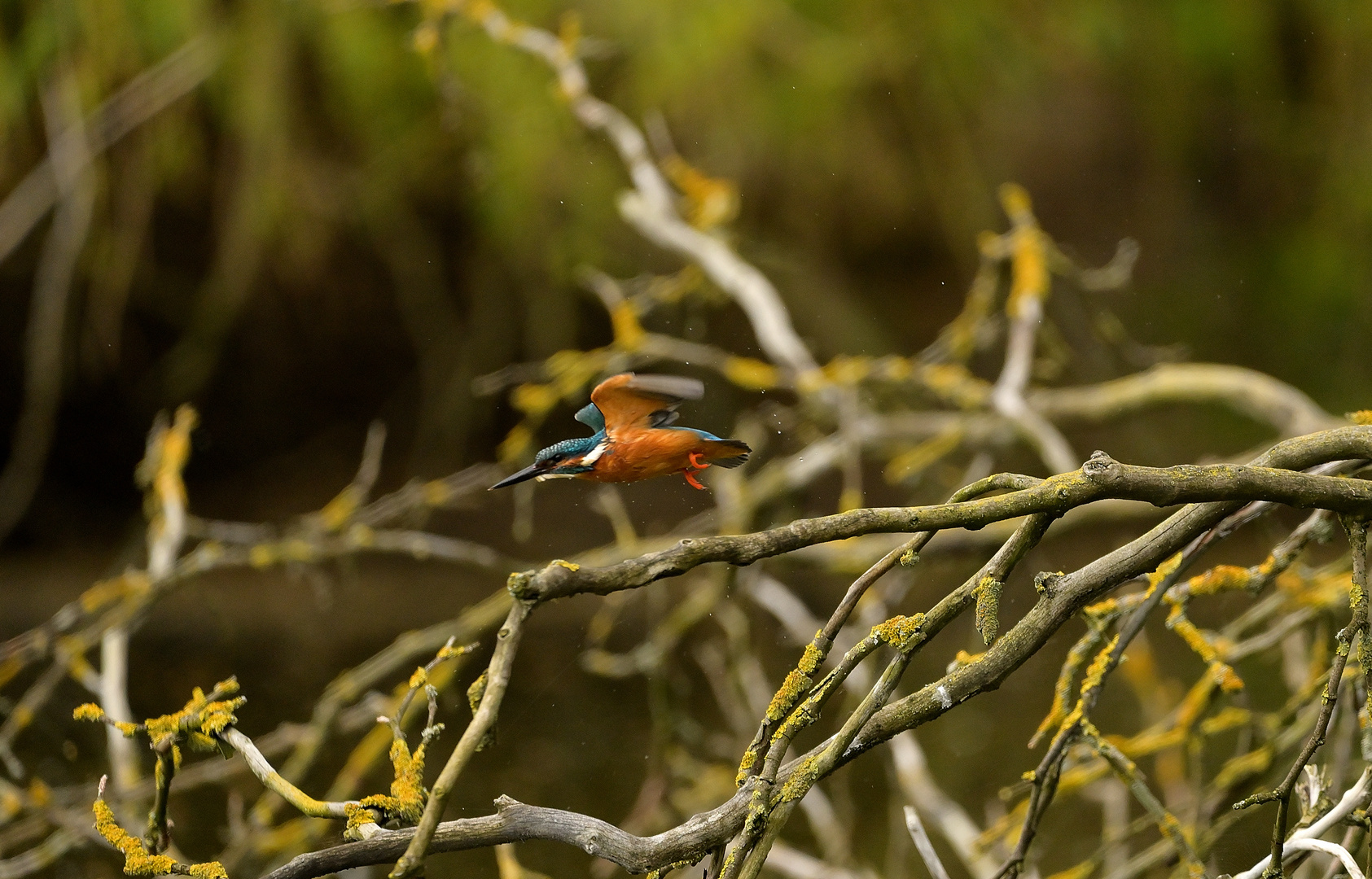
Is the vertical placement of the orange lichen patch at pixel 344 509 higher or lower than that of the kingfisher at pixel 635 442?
higher

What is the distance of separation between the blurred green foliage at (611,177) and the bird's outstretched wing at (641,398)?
1356mm

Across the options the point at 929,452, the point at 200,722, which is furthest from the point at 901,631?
the point at 929,452

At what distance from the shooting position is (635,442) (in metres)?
0.40

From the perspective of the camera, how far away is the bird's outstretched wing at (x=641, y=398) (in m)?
0.38

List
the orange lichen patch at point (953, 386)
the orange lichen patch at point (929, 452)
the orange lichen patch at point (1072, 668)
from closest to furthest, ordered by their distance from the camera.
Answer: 1. the orange lichen patch at point (1072, 668)
2. the orange lichen patch at point (929, 452)
3. the orange lichen patch at point (953, 386)

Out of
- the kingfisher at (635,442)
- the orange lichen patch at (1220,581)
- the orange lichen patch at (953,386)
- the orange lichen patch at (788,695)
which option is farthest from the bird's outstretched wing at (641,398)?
the orange lichen patch at (953,386)

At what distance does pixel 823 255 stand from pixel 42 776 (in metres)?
1.72

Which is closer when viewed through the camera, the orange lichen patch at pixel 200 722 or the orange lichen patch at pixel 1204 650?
the orange lichen patch at pixel 200 722

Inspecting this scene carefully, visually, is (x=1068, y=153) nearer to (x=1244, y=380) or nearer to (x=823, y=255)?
(x=823, y=255)

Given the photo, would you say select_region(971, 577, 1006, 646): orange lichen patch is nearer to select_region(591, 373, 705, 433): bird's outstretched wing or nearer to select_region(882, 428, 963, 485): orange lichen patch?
select_region(591, 373, 705, 433): bird's outstretched wing

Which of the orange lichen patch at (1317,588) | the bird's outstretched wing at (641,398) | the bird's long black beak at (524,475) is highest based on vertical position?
the orange lichen patch at (1317,588)

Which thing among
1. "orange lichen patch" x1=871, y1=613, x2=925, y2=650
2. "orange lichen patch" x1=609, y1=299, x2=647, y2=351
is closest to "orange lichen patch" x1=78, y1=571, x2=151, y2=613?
"orange lichen patch" x1=609, y1=299, x2=647, y2=351

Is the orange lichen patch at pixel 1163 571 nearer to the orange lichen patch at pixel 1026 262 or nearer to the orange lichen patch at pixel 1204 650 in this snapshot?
the orange lichen patch at pixel 1204 650

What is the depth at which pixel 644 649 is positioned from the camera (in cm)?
134
